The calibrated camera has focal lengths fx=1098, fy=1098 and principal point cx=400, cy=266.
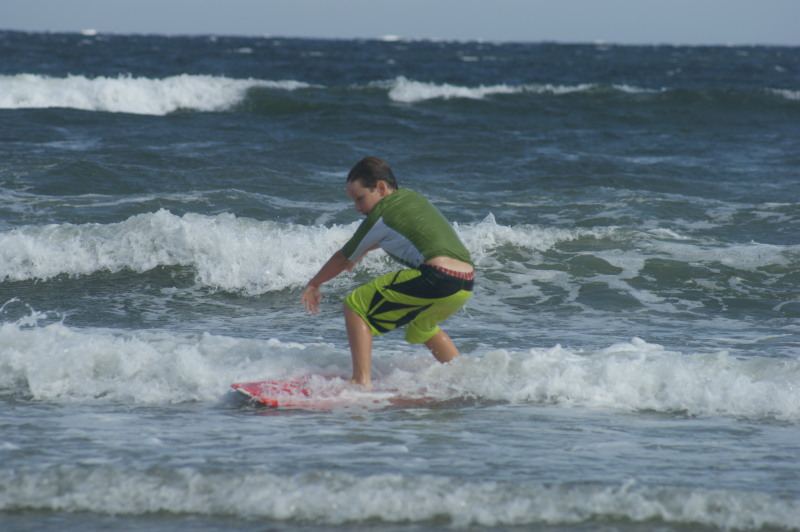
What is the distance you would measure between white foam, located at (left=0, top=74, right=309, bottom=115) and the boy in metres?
20.6

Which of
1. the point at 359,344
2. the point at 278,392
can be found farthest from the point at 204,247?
the point at 359,344

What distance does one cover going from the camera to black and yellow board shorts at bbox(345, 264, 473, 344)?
6102mm

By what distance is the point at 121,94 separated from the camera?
27.2m

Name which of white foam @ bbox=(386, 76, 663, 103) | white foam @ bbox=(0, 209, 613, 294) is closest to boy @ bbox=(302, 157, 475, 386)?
white foam @ bbox=(0, 209, 613, 294)

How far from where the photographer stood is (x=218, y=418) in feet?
20.0

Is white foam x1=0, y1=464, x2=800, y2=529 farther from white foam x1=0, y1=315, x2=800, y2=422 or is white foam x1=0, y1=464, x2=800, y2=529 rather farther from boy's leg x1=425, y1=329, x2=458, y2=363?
boy's leg x1=425, y1=329, x2=458, y2=363

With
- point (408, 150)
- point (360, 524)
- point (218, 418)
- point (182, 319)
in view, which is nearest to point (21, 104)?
point (408, 150)

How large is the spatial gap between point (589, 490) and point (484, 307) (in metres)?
4.94

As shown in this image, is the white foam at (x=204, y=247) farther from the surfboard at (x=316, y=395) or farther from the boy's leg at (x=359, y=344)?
the boy's leg at (x=359, y=344)

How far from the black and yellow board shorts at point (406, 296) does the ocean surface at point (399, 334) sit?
525 millimetres

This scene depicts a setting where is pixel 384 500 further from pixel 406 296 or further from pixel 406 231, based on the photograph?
pixel 406 231

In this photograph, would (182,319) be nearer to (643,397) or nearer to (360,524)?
(643,397)

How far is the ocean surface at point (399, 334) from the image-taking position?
477 cm

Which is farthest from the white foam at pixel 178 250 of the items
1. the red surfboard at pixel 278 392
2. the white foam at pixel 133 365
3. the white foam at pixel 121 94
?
the white foam at pixel 121 94
